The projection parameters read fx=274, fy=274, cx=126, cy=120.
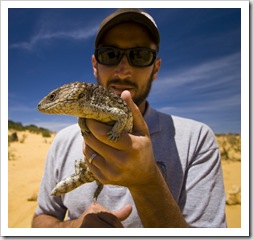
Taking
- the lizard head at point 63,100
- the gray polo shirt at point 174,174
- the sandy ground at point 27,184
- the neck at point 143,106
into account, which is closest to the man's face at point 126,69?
the neck at point 143,106

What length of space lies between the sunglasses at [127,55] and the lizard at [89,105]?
987 millimetres

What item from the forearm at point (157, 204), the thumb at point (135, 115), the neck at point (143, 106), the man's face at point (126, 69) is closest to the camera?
the thumb at point (135, 115)

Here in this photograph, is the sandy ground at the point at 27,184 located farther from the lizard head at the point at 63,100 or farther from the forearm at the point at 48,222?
the lizard head at the point at 63,100

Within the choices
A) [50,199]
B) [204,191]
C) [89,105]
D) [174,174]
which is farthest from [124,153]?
[50,199]

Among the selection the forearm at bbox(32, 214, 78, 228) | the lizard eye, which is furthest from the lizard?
the forearm at bbox(32, 214, 78, 228)

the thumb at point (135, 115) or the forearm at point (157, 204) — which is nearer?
the thumb at point (135, 115)

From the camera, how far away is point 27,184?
8.34 m

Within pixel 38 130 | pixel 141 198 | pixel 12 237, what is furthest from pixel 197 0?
pixel 38 130

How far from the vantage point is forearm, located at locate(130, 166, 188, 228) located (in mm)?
2342

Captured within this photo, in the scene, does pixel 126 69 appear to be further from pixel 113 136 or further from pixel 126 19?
pixel 113 136

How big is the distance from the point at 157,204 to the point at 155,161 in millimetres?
373

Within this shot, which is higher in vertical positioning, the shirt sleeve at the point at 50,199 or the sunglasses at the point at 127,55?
the sunglasses at the point at 127,55

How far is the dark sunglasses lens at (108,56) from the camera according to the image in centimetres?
307

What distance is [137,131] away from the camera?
7.41ft
